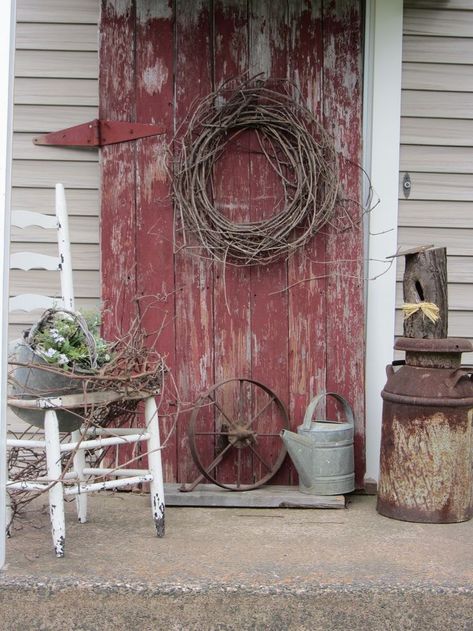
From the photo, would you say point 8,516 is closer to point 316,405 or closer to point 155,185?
point 316,405

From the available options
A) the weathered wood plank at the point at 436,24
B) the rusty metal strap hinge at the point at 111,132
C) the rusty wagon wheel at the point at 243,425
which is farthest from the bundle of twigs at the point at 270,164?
the weathered wood plank at the point at 436,24

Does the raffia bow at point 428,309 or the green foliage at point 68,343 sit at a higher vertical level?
the raffia bow at point 428,309

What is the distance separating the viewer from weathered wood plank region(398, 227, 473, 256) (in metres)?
3.43

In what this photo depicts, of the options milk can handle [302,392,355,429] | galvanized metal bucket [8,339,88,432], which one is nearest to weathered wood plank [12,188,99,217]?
galvanized metal bucket [8,339,88,432]

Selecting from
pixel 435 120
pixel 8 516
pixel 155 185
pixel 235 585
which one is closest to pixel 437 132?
pixel 435 120

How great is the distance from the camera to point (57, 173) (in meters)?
3.44

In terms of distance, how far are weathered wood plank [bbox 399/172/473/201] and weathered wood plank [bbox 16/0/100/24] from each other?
1.63 meters

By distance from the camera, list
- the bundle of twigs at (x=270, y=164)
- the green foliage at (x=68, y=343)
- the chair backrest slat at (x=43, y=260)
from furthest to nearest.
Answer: the bundle of twigs at (x=270, y=164)
the chair backrest slat at (x=43, y=260)
the green foliage at (x=68, y=343)

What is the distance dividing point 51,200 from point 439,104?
1.81m

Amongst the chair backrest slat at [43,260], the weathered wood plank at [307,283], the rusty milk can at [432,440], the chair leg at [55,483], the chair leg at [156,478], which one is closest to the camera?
the chair leg at [55,483]

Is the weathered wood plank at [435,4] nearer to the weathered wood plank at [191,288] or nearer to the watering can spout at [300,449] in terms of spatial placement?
the weathered wood plank at [191,288]

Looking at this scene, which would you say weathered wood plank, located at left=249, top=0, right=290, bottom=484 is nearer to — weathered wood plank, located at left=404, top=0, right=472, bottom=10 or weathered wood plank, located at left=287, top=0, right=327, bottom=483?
weathered wood plank, located at left=287, top=0, right=327, bottom=483

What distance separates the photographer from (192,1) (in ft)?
10.7

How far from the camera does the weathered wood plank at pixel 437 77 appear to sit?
11.2 ft
